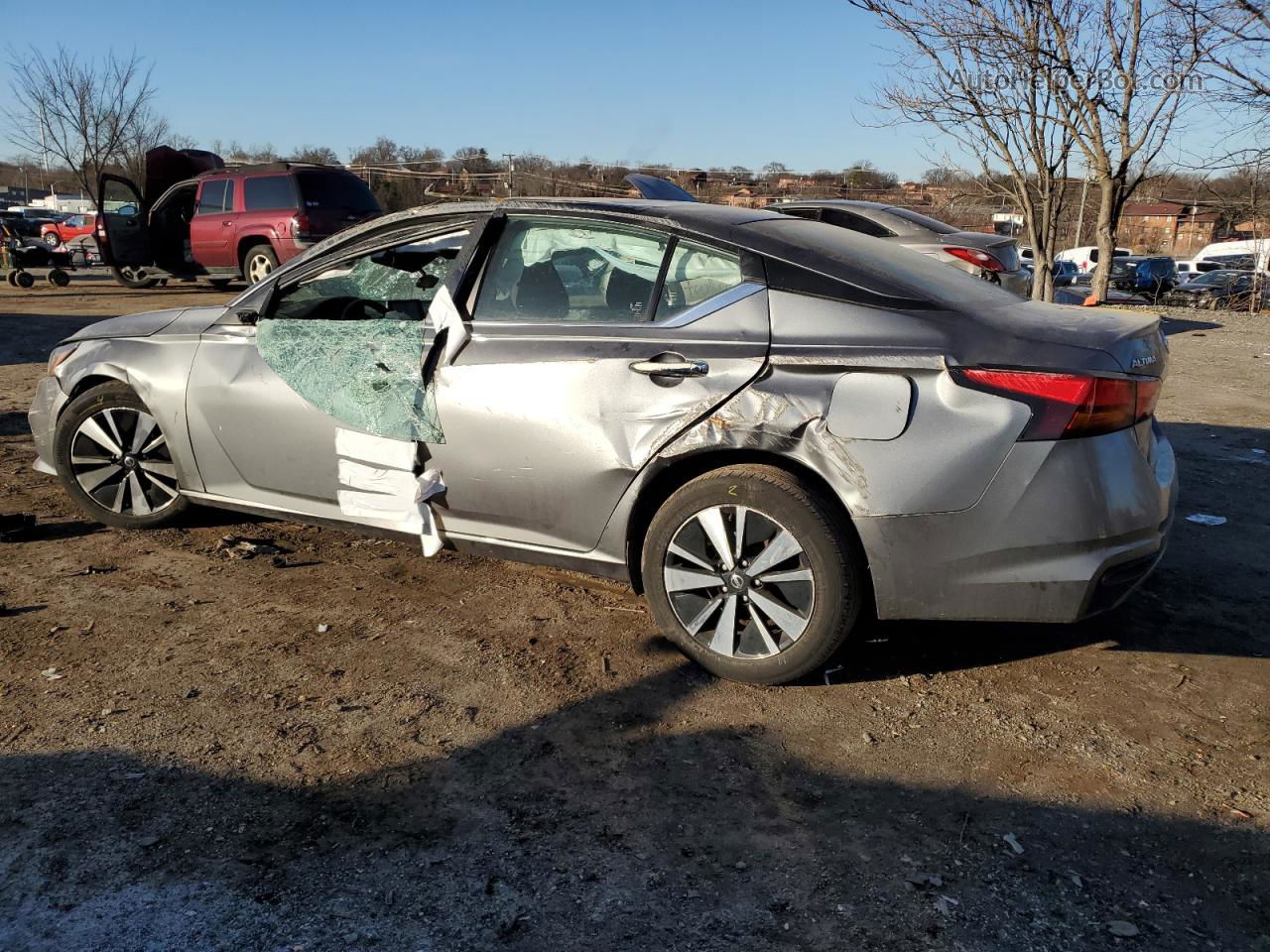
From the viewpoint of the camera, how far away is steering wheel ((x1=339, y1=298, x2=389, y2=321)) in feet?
14.7

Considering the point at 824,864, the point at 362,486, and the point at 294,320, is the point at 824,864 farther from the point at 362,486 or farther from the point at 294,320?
the point at 294,320

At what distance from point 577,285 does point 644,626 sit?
135cm

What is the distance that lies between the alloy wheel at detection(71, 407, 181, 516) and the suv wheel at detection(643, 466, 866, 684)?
256 cm

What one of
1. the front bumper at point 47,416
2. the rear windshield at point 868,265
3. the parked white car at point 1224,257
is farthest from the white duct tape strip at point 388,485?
the parked white car at point 1224,257

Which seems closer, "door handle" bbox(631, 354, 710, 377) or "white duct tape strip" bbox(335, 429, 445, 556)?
"door handle" bbox(631, 354, 710, 377)

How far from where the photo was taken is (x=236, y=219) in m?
15.2

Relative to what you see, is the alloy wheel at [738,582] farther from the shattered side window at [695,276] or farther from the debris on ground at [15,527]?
the debris on ground at [15,527]

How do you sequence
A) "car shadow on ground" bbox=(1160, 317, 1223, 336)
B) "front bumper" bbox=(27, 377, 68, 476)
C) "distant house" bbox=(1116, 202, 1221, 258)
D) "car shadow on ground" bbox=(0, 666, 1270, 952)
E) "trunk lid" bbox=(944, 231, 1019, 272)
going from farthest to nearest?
"distant house" bbox=(1116, 202, 1221, 258) < "car shadow on ground" bbox=(1160, 317, 1223, 336) < "trunk lid" bbox=(944, 231, 1019, 272) < "front bumper" bbox=(27, 377, 68, 476) < "car shadow on ground" bbox=(0, 666, 1270, 952)

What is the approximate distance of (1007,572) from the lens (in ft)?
10.0

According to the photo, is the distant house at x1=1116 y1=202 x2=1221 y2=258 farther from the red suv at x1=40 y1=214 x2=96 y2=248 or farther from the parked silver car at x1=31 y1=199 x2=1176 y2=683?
the parked silver car at x1=31 y1=199 x2=1176 y2=683

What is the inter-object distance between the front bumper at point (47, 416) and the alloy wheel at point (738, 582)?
328 cm

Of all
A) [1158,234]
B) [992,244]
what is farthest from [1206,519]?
[1158,234]

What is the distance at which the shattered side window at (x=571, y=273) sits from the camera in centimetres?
358

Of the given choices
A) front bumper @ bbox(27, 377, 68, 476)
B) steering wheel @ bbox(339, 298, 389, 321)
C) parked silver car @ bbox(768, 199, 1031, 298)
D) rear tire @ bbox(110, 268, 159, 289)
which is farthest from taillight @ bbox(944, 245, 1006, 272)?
rear tire @ bbox(110, 268, 159, 289)
